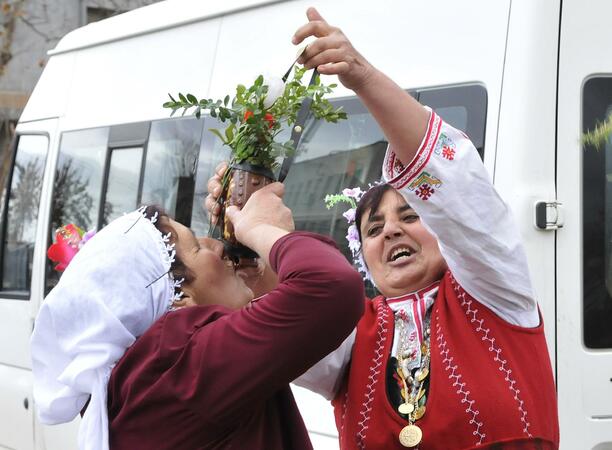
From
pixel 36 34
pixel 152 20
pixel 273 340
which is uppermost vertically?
pixel 152 20

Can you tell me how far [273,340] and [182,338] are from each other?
21 centimetres

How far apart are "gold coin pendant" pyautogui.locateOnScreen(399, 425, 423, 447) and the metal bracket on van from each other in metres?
1.00

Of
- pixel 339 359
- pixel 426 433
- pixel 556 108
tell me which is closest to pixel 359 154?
pixel 556 108

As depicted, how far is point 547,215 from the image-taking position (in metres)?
2.73

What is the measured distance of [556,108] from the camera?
2.78 meters

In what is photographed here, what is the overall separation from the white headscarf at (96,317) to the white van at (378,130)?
1.22 m

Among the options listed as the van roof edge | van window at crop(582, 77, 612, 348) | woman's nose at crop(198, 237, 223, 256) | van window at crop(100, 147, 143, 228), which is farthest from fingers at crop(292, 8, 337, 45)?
van window at crop(100, 147, 143, 228)

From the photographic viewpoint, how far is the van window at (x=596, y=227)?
279 centimetres

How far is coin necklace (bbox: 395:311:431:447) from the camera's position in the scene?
194 cm

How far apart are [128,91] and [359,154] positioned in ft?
5.61

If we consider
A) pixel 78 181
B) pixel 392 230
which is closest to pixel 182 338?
pixel 392 230

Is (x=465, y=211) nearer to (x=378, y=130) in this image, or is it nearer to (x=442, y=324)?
(x=442, y=324)

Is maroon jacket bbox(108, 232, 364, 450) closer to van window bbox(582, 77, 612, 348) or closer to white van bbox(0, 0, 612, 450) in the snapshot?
white van bbox(0, 0, 612, 450)

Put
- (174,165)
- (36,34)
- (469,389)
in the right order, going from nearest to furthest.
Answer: (469,389), (174,165), (36,34)
